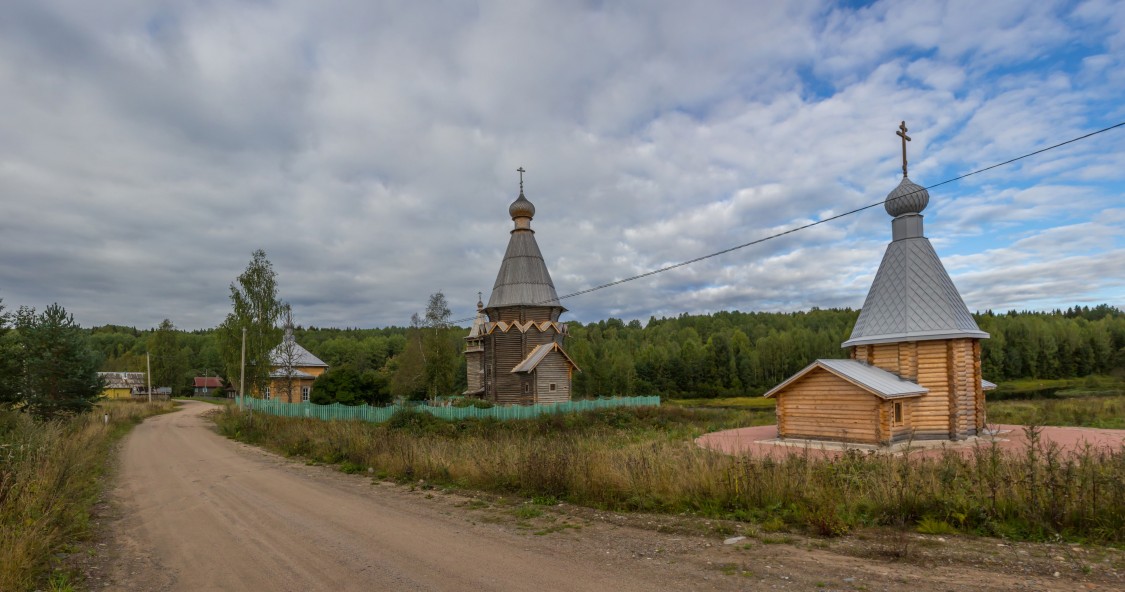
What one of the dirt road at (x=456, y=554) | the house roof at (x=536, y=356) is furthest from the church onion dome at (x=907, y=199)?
the house roof at (x=536, y=356)

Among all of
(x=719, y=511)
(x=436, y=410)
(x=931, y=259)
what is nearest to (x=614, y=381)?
(x=436, y=410)

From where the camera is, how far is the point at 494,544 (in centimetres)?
710

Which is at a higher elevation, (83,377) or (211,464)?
(83,377)

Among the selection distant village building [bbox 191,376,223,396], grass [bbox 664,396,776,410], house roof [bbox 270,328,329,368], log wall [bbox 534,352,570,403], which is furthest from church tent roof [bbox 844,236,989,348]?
distant village building [bbox 191,376,223,396]

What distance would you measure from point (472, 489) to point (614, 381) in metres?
57.3

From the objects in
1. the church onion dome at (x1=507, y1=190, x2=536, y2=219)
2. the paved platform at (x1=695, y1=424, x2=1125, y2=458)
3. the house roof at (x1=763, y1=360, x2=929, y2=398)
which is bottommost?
the paved platform at (x1=695, y1=424, x2=1125, y2=458)

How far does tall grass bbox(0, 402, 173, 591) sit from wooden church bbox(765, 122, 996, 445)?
652 inches

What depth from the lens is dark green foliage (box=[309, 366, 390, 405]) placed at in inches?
1159

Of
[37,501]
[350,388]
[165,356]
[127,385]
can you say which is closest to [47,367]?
[350,388]

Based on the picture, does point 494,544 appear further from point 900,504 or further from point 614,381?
point 614,381

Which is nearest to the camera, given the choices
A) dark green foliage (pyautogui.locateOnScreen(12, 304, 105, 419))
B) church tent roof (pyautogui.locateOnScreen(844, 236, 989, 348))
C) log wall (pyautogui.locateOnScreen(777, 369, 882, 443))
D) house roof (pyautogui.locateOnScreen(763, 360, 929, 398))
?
house roof (pyautogui.locateOnScreen(763, 360, 929, 398))

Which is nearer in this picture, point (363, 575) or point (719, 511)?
point (363, 575)

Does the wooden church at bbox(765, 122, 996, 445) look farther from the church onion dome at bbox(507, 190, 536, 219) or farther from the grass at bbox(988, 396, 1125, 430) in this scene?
the church onion dome at bbox(507, 190, 536, 219)

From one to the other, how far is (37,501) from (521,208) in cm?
2718
